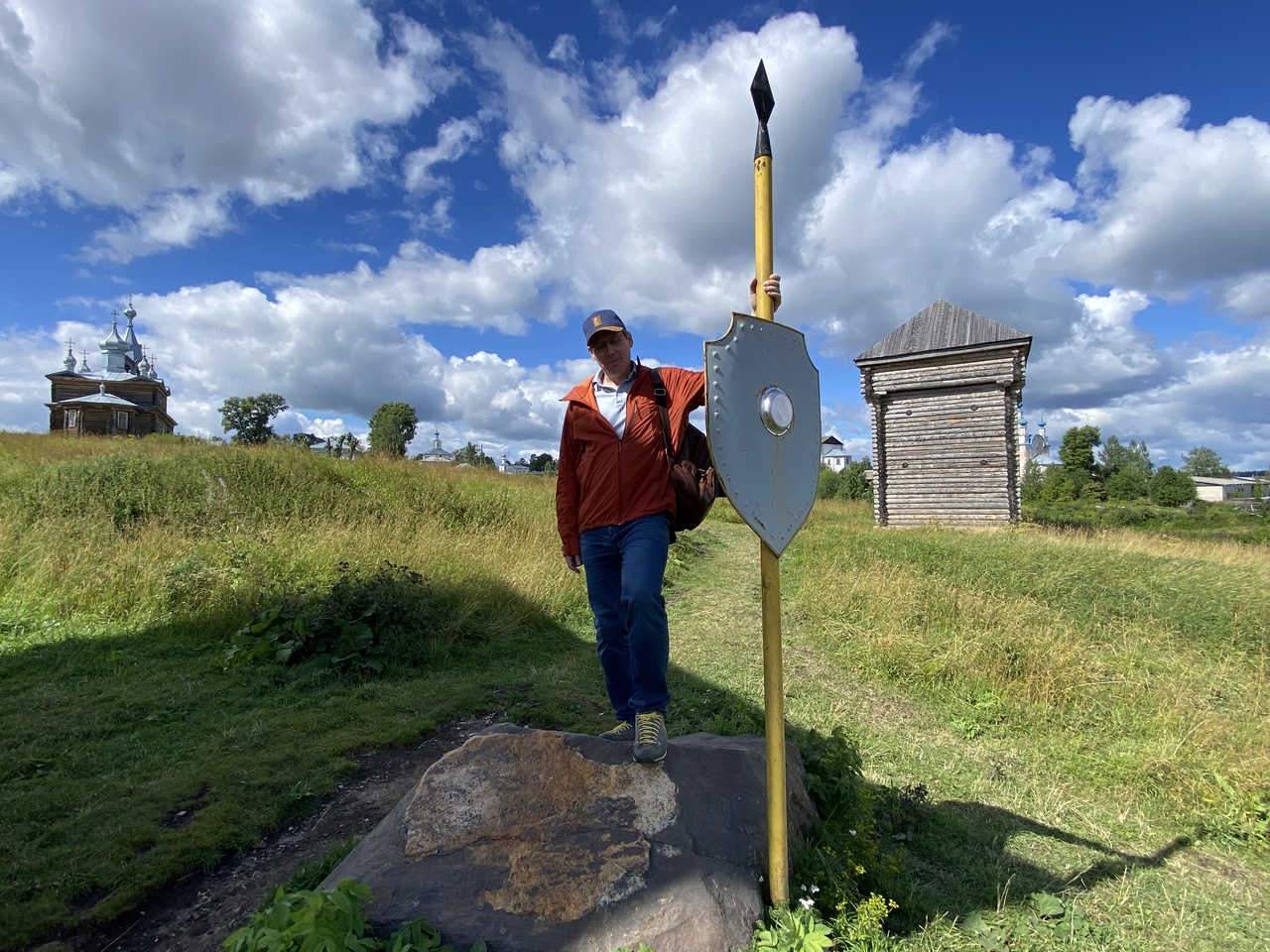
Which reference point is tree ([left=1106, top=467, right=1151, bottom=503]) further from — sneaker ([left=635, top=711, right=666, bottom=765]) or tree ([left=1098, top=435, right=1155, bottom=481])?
sneaker ([left=635, top=711, right=666, bottom=765])

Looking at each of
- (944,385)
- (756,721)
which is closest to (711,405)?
(756,721)

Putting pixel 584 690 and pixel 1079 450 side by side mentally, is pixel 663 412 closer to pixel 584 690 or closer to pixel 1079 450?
pixel 584 690

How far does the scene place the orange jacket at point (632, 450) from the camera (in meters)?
2.82

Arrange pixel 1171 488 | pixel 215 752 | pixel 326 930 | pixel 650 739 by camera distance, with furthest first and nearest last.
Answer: pixel 1171 488 < pixel 215 752 < pixel 650 739 < pixel 326 930

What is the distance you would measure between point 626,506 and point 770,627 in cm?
93

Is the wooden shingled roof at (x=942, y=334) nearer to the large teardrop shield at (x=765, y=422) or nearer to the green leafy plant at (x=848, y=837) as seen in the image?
the green leafy plant at (x=848, y=837)

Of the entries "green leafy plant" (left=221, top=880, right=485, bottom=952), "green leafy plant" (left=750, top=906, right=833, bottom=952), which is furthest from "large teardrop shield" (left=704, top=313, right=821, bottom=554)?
"green leafy plant" (left=221, top=880, right=485, bottom=952)

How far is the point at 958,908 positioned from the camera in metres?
2.69

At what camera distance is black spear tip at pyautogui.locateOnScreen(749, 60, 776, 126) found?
2.20 metres

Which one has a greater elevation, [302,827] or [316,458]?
[316,458]

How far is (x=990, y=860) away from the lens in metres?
3.14

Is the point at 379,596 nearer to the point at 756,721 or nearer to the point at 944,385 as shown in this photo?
the point at 756,721

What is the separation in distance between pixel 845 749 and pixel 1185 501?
4133cm

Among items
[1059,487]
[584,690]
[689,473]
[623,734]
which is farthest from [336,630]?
[1059,487]
